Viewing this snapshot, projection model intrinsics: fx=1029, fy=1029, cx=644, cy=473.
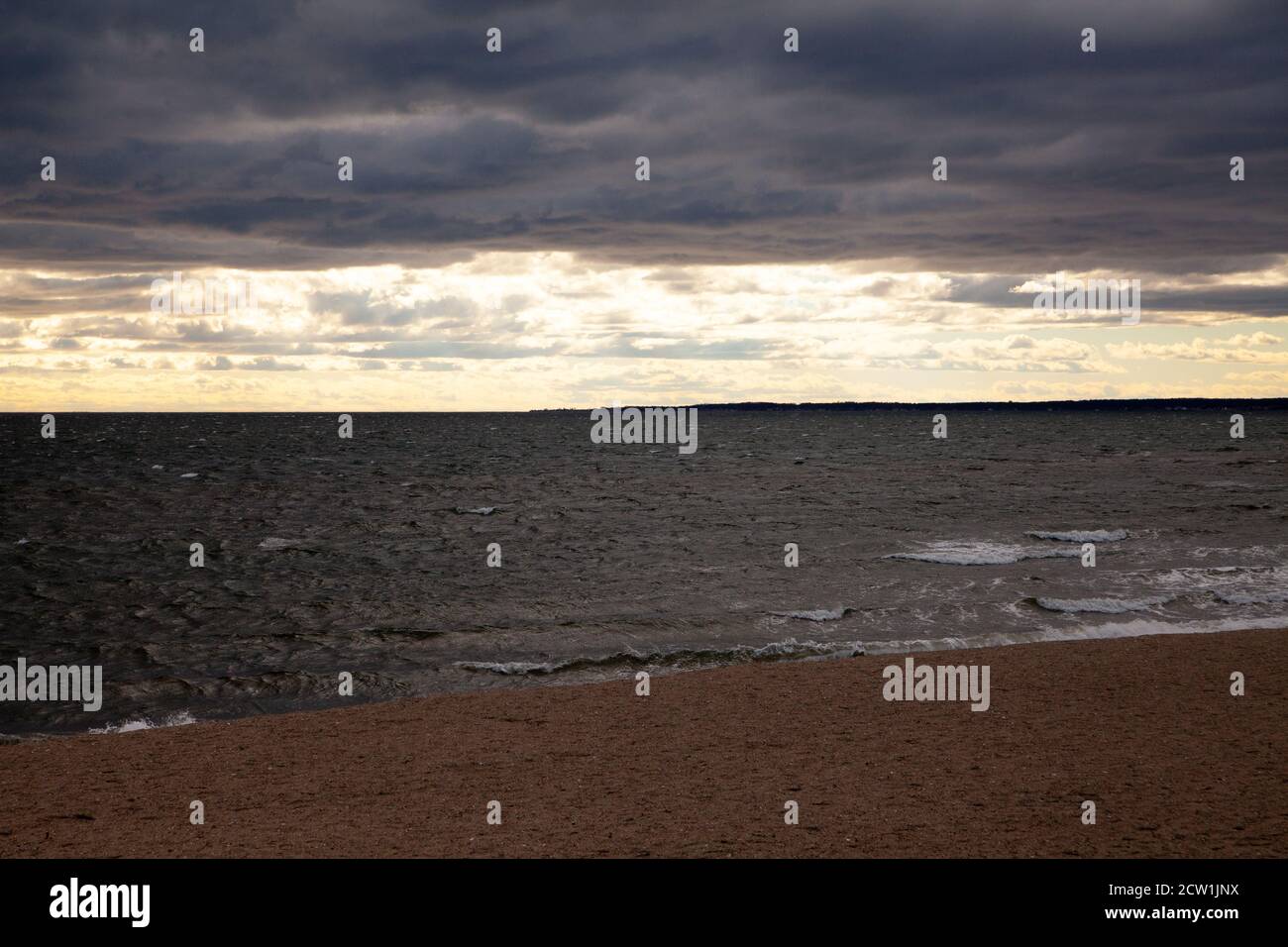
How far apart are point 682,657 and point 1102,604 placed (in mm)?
9645

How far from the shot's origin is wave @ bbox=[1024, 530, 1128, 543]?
32.0 meters

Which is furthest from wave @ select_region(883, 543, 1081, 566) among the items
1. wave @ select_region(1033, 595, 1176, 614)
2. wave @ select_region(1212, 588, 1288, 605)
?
wave @ select_region(1212, 588, 1288, 605)

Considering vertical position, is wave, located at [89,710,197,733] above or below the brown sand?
below

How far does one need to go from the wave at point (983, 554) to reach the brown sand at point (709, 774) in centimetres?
1302

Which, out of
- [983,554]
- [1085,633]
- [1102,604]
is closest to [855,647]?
[1085,633]

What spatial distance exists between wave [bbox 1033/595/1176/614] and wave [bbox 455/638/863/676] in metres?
5.53

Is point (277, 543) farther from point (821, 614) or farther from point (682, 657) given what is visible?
point (682, 657)

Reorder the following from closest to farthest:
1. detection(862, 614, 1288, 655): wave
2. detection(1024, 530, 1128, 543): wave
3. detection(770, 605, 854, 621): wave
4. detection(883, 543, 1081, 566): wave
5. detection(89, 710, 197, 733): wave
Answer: detection(89, 710, 197, 733): wave → detection(862, 614, 1288, 655): wave → detection(770, 605, 854, 621): wave → detection(883, 543, 1081, 566): wave → detection(1024, 530, 1128, 543): wave

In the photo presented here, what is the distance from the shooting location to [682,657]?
59.3 ft

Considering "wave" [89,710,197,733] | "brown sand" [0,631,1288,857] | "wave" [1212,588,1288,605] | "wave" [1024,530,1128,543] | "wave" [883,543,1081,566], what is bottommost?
"wave" [89,710,197,733]

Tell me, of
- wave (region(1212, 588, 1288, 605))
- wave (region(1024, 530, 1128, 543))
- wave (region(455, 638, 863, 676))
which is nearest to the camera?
wave (region(455, 638, 863, 676))

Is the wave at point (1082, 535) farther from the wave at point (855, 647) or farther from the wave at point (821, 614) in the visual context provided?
the wave at point (821, 614)

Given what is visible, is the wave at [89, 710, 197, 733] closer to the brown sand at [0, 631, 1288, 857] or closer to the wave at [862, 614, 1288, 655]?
the brown sand at [0, 631, 1288, 857]

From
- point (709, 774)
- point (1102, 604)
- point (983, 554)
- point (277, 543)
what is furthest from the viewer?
point (277, 543)
